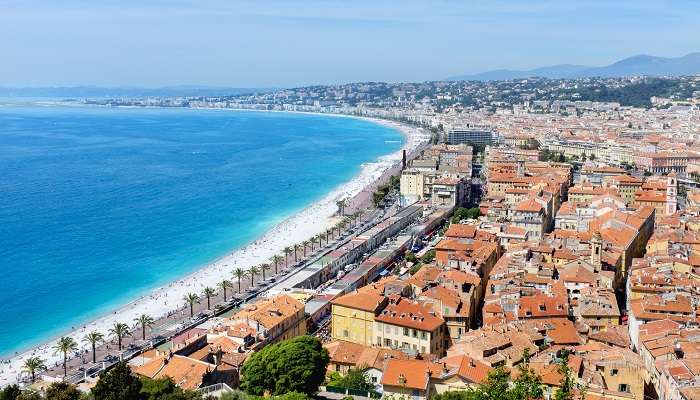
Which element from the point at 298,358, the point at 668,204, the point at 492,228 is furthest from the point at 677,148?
the point at 298,358

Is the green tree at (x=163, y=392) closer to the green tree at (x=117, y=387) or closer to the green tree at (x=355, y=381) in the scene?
the green tree at (x=117, y=387)

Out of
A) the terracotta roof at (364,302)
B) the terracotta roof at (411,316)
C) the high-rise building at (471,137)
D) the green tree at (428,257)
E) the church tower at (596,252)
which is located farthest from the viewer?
Answer: the high-rise building at (471,137)

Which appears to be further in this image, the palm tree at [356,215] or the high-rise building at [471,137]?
the high-rise building at [471,137]

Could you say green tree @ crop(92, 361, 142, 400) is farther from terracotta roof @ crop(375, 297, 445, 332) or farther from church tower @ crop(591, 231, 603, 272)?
church tower @ crop(591, 231, 603, 272)

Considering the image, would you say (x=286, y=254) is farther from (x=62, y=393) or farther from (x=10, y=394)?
(x=62, y=393)

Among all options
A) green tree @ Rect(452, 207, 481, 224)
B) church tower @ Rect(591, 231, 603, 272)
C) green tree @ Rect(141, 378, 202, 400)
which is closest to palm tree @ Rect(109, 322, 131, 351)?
green tree @ Rect(141, 378, 202, 400)

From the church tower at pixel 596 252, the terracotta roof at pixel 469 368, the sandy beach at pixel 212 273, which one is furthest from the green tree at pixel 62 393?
the church tower at pixel 596 252
